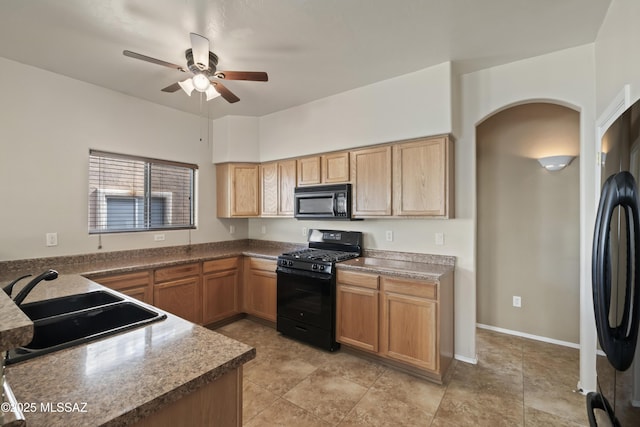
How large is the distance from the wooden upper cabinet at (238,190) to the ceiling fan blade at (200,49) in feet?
6.46

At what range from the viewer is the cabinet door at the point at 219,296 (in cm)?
346

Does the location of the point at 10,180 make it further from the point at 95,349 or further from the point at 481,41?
the point at 481,41

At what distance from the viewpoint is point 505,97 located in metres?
2.64

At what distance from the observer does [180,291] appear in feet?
10.5

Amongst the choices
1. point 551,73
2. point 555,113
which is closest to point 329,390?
point 551,73

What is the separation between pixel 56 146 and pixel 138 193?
875 millimetres

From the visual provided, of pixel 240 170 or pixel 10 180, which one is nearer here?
pixel 10 180

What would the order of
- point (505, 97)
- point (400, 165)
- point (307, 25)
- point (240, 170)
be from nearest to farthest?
1. point (307, 25)
2. point (505, 97)
3. point (400, 165)
4. point (240, 170)

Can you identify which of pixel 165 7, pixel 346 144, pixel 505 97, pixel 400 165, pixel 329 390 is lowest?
pixel 329 390

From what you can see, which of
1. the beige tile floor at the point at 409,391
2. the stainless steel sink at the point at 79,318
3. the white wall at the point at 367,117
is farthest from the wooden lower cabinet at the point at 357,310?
the stainless steel sink at the point at 79,318

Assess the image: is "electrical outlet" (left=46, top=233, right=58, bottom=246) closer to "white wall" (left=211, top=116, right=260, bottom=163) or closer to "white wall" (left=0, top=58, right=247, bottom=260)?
"white wall" (left=0, top=58, right=247, bottom=260)

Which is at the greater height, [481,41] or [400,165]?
[481,41]

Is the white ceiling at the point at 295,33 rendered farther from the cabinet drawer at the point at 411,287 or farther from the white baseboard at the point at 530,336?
the white baseboard at the point at 530,336

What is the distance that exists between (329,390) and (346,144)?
94.8 inches
